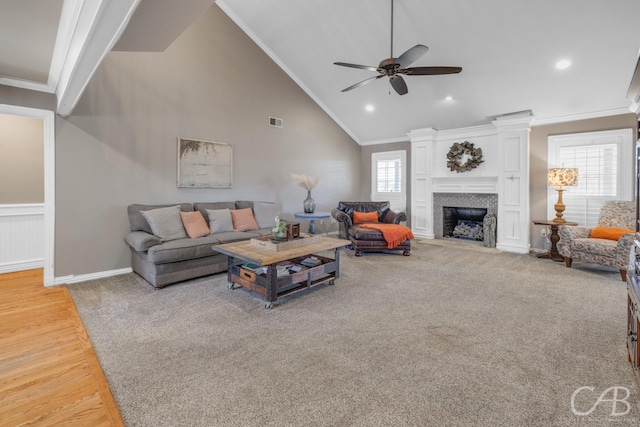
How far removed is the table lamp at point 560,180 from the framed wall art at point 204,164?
17.3ft

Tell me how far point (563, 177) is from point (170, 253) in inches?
225

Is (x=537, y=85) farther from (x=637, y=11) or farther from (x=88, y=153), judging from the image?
(x=88, y=153)

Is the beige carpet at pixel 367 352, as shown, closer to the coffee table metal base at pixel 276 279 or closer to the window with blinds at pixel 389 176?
the coffee table metal base at pixel 276 279

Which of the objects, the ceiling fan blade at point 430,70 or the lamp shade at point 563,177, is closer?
the ceiling fan blade at point 430,70

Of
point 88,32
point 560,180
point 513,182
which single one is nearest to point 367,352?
point 88,32

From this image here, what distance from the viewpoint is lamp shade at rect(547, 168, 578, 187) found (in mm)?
4605

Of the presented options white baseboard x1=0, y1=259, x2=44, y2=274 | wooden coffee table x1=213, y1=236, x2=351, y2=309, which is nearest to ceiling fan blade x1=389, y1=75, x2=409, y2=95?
wooden coffee table x1=213, y1=236, x2=351, y2=309

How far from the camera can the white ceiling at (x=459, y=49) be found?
3.46 m

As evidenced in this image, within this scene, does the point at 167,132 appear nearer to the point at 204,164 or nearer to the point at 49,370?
the point at 204,164

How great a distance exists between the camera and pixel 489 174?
5988 millimetres

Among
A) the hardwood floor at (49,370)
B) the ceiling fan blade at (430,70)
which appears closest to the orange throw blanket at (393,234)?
the ceiling fan blade at (430,70)

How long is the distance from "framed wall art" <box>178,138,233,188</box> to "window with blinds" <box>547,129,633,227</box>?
563 centimetres

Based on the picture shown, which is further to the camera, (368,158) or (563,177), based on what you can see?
(368,158)

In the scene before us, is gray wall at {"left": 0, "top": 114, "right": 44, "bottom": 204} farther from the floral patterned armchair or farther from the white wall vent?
the floral patterned armchair
